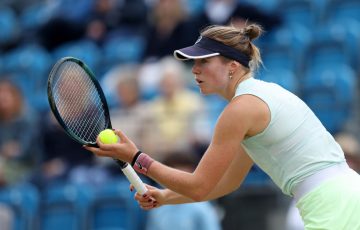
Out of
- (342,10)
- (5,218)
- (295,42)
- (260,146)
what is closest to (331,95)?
(295,42)

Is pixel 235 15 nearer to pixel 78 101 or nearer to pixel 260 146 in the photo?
pixel 78 101

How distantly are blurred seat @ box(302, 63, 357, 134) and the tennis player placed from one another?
360 cm

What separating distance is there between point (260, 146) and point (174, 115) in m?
3.76

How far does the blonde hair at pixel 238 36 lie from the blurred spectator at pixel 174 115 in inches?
128

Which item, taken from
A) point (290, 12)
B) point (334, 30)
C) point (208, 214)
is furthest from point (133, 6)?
point (208, 214)

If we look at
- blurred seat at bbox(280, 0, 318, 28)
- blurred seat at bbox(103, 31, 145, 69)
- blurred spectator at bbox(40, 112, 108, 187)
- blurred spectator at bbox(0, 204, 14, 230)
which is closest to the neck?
blurred spectator at bbox(0, 204, 14, 230)

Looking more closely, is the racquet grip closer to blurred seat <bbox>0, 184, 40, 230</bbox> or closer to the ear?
the ear

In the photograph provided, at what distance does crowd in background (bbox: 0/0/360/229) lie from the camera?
7.88m

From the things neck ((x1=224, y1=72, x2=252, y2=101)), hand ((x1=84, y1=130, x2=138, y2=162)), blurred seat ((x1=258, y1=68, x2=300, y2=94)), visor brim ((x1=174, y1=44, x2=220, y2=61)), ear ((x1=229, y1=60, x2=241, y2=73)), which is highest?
visor brim ((x1=174, y1=44, x2=220, y2=61))

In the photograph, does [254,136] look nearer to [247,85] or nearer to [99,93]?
[247,85]

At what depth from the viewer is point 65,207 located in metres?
8.06

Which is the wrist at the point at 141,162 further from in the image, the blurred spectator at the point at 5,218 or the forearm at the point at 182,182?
the blurred spectator at the point at 5,218

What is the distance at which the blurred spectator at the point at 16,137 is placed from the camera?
8773 millimetres

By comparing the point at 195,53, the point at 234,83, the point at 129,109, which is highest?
the point at 195,53
